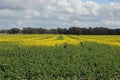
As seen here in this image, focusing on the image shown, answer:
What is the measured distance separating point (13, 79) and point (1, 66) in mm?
3829

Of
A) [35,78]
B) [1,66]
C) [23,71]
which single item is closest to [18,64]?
[1,66]

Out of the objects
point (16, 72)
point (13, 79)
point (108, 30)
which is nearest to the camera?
point (13, 79)

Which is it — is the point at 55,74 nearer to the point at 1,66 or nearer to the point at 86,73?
the point at 86,73

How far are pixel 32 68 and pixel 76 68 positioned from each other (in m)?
2.41

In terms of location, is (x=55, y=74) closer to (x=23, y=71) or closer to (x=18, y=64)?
(x=23, y=71)

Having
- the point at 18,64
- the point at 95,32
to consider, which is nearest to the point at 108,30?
the point at 95,32

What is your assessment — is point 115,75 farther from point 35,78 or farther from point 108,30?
point 108,30

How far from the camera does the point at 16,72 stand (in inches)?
610

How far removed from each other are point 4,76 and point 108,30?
119 metres

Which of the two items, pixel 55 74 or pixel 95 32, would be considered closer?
pixel 55 74

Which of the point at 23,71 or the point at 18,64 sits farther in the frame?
the point at 18,64

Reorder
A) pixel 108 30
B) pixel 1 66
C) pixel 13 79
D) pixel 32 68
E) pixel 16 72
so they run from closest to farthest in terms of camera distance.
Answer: pixel 13 79
pixel 16 72
pixel 32 68
pixel 1 66
pixel 108 30

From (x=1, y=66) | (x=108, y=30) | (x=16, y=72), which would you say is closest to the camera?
(x=16, y=72)

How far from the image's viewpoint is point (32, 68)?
16531mm
